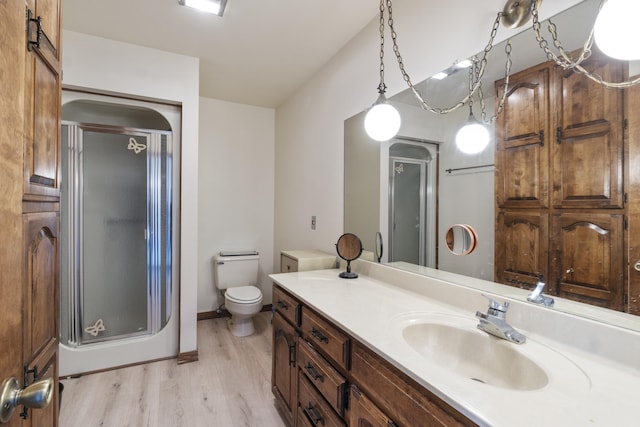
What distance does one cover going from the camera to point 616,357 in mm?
856

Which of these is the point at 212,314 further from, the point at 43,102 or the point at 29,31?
the point at 29,31

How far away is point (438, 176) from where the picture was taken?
5.17ft

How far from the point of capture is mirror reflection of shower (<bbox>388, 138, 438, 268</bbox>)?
5.27ft

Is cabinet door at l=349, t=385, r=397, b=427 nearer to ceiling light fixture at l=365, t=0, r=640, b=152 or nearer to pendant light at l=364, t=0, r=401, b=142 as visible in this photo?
ceiling light fixture at l=365, t=0, r=640, b=152

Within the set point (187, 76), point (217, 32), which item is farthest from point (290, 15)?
point (187, 76)

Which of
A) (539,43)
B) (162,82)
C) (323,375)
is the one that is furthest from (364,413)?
(162,82)

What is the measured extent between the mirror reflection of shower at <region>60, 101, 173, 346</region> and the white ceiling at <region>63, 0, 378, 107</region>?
70 cm

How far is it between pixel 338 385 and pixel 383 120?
1.31 metres

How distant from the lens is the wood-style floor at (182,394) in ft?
5.83

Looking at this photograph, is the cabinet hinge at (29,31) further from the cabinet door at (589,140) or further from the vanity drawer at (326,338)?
the cabinet door at (589,140)

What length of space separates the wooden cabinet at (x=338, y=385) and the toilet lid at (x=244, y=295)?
1035mm

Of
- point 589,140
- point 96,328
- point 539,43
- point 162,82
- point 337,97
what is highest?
point 162,82

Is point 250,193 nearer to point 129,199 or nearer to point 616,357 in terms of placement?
point 129,199

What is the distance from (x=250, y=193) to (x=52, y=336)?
2811 millimetres
